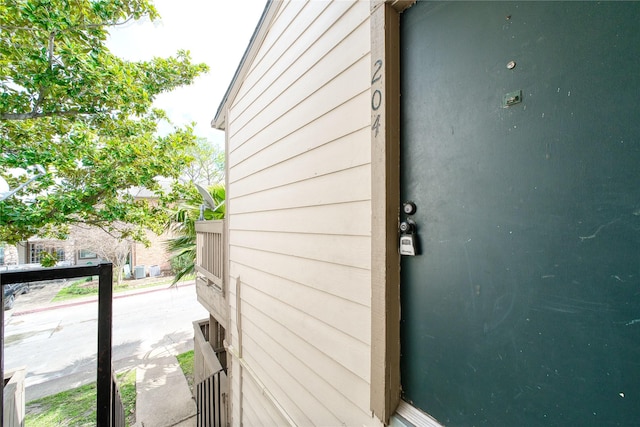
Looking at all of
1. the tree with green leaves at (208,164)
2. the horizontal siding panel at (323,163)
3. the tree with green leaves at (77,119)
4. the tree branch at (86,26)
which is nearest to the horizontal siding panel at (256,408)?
the horizontal siding panel at (323,163)

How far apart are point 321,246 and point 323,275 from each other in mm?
166

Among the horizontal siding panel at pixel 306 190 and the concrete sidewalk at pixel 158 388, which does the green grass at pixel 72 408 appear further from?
the horizontal siding panel at pixel 306 190

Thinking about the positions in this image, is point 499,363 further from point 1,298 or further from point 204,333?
point 204,333

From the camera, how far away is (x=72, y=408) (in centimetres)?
441

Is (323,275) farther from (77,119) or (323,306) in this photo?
(77,119)

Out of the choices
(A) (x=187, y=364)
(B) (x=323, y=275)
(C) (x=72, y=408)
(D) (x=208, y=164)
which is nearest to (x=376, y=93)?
(B) (x=323, y=275)

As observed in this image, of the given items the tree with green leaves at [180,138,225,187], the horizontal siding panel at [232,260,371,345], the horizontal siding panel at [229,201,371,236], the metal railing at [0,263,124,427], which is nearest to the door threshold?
the horizontal siding panel at [232,260,371,345]

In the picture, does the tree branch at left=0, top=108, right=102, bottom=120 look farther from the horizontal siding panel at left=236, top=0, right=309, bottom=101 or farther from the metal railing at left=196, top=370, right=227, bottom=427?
the metal railing at left=196, top=370, right=227, bottom=427

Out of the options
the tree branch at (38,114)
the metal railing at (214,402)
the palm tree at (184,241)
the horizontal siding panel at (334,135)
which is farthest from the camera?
the palm tree at (184,241)

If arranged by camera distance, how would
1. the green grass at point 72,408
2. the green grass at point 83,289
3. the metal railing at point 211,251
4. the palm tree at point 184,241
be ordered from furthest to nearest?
the green grass at point 83,289
the palm tree at point 184,241
the green grass at point 72,408
the metal railing at point 211,251

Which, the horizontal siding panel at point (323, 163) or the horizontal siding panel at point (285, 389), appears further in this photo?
the horizontal siding panel at point (285, 389)

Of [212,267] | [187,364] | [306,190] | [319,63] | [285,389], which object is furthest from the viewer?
[187,364]

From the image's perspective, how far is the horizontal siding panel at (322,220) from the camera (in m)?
1.22

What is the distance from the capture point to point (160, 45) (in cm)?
643
